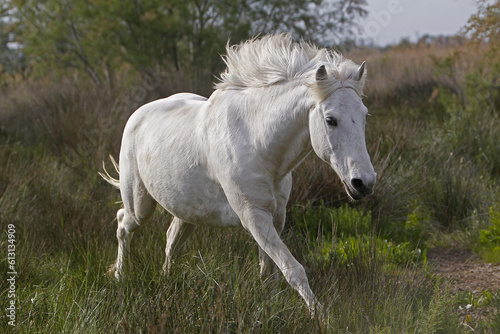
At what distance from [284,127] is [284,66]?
403 mm

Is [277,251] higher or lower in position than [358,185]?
lower

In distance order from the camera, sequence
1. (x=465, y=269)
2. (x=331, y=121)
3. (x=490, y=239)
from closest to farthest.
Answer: (x=331, y=121) → (x=465, y=269) → (x=490, y=239)

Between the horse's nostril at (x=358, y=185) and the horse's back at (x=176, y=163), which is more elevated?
the horse's nostril at (x=358, y=185)

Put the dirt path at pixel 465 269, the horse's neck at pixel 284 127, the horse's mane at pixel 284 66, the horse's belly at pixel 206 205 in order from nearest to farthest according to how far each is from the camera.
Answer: the horse's mane at pixel 284 66, the horse's neck at pixel 284 127, the horse's belly at pixel 206 205, the dirt path at pixel 465 269

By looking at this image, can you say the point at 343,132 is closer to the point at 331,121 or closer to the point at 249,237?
the point at 331,121

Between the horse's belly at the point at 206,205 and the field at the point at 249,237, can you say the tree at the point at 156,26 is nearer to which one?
the field at the point at 249,237

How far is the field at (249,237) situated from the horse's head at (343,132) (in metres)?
0.70

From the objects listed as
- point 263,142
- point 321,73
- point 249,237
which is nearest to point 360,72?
point 321,73

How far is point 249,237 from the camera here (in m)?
4.71

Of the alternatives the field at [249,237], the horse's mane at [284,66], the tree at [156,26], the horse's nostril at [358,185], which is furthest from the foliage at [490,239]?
the tree at [156,26]

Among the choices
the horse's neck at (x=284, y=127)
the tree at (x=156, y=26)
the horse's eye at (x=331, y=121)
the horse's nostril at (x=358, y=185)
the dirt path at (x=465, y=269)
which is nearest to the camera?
the horse's nostril at (x=358, y=185)

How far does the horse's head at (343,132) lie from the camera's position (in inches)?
121

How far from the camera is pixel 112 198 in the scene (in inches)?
251

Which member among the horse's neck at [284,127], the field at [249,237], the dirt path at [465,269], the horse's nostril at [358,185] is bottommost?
the dirt path at [465,269]
